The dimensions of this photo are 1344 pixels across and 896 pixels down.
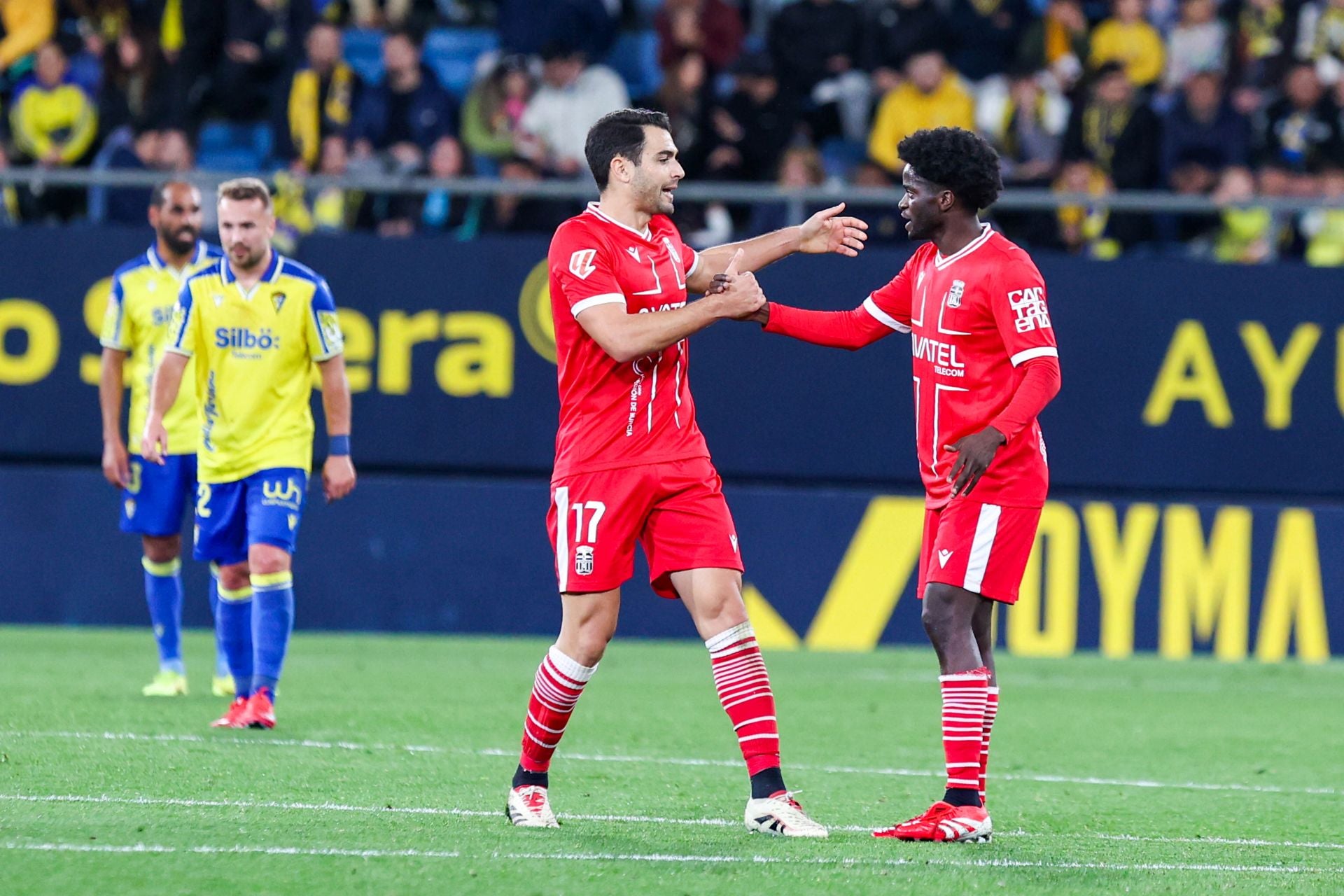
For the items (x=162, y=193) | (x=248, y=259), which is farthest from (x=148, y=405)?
(x=248, y=259)

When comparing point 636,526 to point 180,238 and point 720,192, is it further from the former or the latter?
point 720,192

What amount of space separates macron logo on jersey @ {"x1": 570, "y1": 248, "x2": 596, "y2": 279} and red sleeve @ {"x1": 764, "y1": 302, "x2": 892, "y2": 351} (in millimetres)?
728

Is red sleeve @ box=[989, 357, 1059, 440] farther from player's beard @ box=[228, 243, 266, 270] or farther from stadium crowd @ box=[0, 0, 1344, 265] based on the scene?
stadium crowd @ box=[0, 0, 1344, 265]

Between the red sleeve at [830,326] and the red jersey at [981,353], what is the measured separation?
0.26 m

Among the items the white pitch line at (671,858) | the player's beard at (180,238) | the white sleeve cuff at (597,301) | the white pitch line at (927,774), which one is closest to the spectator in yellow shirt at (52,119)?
the player's beard at (180,238)

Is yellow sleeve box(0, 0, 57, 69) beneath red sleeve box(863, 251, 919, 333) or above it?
above

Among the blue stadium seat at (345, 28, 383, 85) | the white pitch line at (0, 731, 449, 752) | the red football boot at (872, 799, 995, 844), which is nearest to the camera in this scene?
the red football boot at (872, 799, 995, 844)

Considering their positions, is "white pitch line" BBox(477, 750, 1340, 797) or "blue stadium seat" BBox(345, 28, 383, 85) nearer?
"white pitch line" BBox(477, 750, 1340, 797)

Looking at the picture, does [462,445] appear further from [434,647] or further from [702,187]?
[702,187]

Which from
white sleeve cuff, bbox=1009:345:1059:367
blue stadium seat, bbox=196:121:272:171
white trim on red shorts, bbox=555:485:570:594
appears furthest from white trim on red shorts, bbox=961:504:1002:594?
blue stadium seat, bbox=196:121:272:171

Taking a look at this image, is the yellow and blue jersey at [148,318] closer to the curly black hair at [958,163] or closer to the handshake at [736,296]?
the handshake at [736,296]

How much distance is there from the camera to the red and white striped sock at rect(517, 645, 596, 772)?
5.82 meters

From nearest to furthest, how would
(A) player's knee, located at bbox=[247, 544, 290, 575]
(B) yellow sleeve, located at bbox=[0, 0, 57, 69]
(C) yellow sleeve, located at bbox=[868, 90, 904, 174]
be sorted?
(A) player's knee, located at bbox=[247, 544, 290, 575], (C) yellow sleeve, located at bbox=[868, 90, 904, 174], (B) yellow sleeve, located at bbox=[0, 0, 57, 69]

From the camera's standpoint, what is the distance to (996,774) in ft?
24.4
